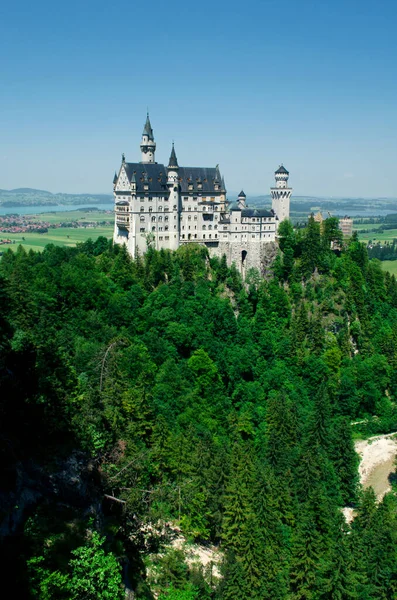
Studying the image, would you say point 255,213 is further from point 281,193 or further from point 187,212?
point 187,212

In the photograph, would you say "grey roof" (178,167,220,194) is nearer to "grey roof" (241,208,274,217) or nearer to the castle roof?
the castle roof

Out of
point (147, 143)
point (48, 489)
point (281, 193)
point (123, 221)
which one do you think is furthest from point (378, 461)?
point (147, 143)

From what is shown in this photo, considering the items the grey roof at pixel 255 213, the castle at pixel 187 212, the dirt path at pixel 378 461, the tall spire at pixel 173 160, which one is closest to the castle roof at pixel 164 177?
the castle at pixel 187 212

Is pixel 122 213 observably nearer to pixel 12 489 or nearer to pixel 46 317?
pixel 46 317

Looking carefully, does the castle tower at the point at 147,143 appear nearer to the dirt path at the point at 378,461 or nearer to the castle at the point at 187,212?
the castle at the point at 187,212

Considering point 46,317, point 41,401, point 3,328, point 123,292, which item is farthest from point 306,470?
point 123,292
